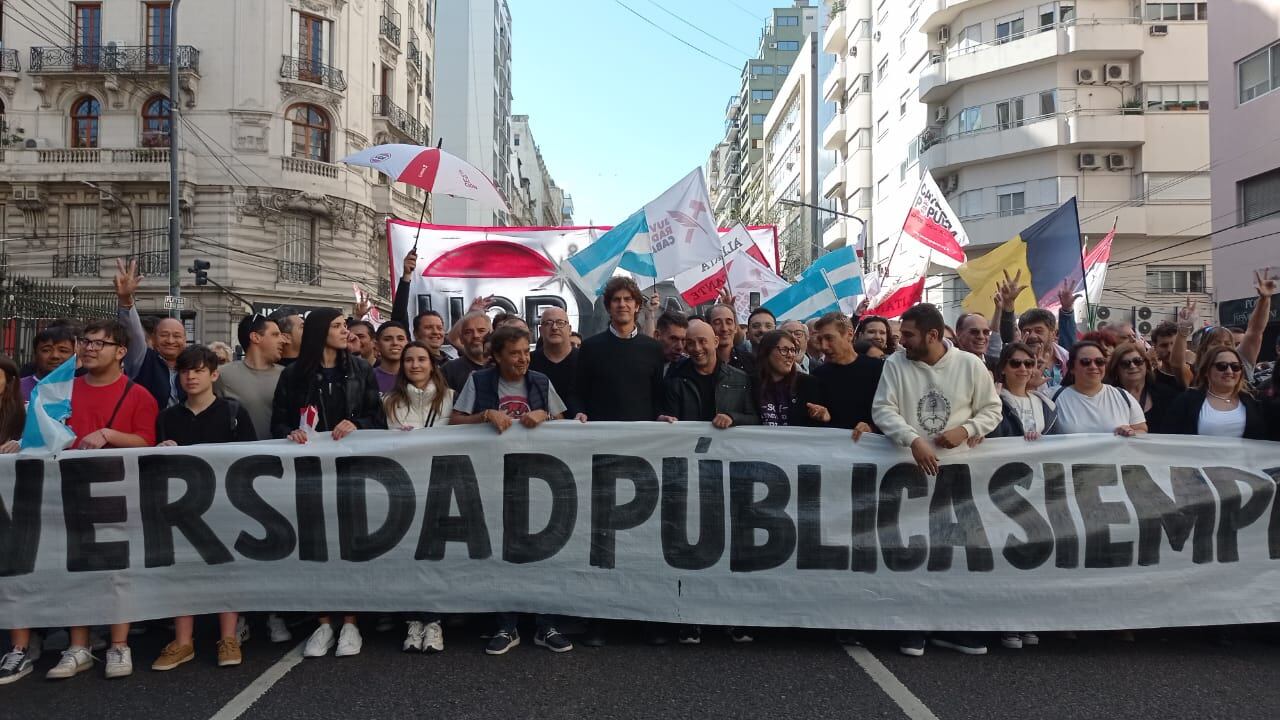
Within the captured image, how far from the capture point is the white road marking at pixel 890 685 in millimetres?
4051

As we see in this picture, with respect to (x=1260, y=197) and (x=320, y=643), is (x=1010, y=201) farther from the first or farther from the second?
(x=320, y=643)

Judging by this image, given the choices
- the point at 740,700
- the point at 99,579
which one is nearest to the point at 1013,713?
the point at 740,700

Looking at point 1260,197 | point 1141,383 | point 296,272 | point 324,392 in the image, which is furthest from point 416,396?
point 296,272

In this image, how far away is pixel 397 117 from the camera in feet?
134

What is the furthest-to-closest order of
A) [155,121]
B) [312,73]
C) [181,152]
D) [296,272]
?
1. [312,73]
2. [296,272]
3. [155,121]
4. [181,152]

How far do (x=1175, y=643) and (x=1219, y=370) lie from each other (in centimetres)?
151

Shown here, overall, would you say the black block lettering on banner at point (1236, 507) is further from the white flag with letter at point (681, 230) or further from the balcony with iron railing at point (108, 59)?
the balcony with iron railing at point (108, 59)

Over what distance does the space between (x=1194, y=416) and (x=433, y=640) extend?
432 cm

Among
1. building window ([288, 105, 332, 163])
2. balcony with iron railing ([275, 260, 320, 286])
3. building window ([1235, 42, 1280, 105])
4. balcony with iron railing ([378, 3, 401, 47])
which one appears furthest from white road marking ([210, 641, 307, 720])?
balcony with iron railing ([378, 3, 401, 47])

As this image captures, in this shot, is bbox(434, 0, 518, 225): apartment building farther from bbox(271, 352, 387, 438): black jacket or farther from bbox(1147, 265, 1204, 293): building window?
bbox(271, 352, 387, 438): black jacket

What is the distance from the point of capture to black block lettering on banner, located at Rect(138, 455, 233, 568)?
16.5 feet

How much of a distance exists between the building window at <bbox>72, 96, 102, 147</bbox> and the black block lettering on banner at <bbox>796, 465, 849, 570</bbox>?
1409 inches

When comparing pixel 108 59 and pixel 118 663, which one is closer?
pixel 118 663

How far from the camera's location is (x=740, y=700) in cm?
420
